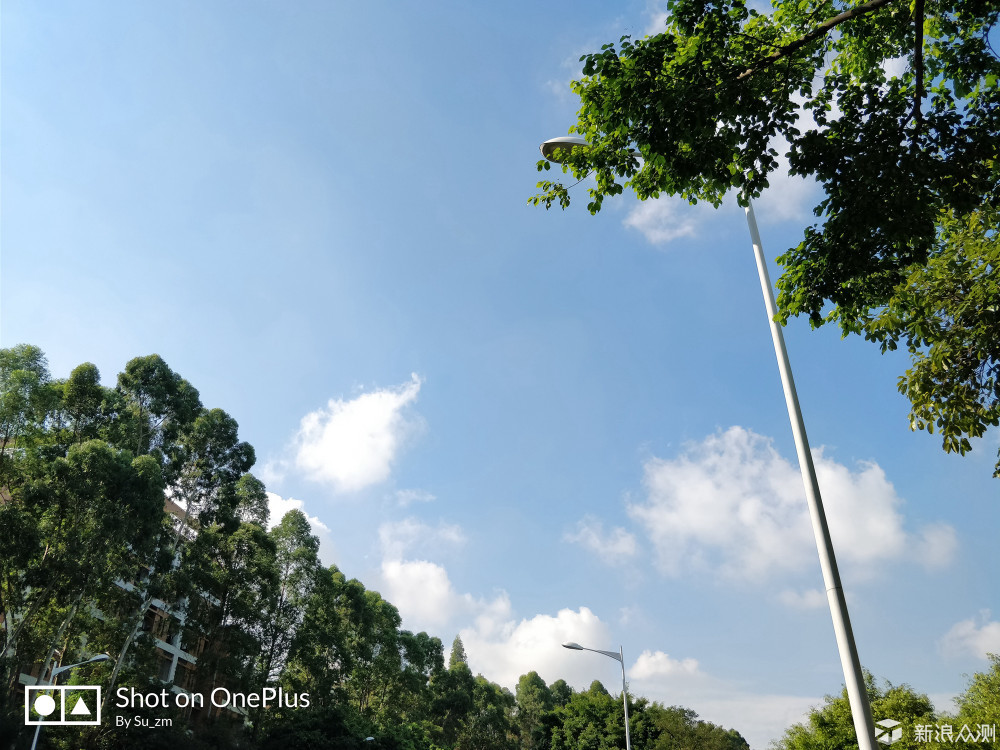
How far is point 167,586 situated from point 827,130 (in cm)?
2702

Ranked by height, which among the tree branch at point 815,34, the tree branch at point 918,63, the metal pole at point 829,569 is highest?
the tree branch at point 815,34

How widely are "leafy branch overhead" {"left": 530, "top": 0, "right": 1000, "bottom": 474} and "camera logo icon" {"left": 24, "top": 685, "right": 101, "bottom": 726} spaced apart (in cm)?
2496

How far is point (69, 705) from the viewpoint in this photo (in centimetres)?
2402

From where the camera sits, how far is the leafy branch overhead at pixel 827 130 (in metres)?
6.75

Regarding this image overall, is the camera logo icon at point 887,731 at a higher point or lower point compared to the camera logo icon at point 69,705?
lower

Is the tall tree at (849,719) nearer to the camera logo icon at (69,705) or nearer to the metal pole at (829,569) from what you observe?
the metal pole at (829,569)

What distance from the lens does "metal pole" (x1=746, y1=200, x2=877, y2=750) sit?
559cm

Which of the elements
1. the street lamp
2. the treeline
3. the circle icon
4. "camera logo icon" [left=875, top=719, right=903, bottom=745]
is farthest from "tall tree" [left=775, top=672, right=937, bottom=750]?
the circle icon

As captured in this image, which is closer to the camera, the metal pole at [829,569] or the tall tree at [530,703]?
the metal pole at [829,569]

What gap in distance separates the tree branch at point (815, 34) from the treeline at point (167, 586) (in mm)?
21223

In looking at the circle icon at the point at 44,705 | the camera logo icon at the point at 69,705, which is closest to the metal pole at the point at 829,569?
the circle icon at the point at 44,705

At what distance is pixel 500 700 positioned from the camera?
69.7m

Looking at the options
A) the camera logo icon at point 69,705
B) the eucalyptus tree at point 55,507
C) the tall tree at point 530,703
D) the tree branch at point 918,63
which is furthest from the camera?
the tall tree at point 530,703

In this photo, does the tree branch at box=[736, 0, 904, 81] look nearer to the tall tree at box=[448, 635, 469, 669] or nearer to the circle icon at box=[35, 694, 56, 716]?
the circle icon at box=[35, 694, 56, 716]
